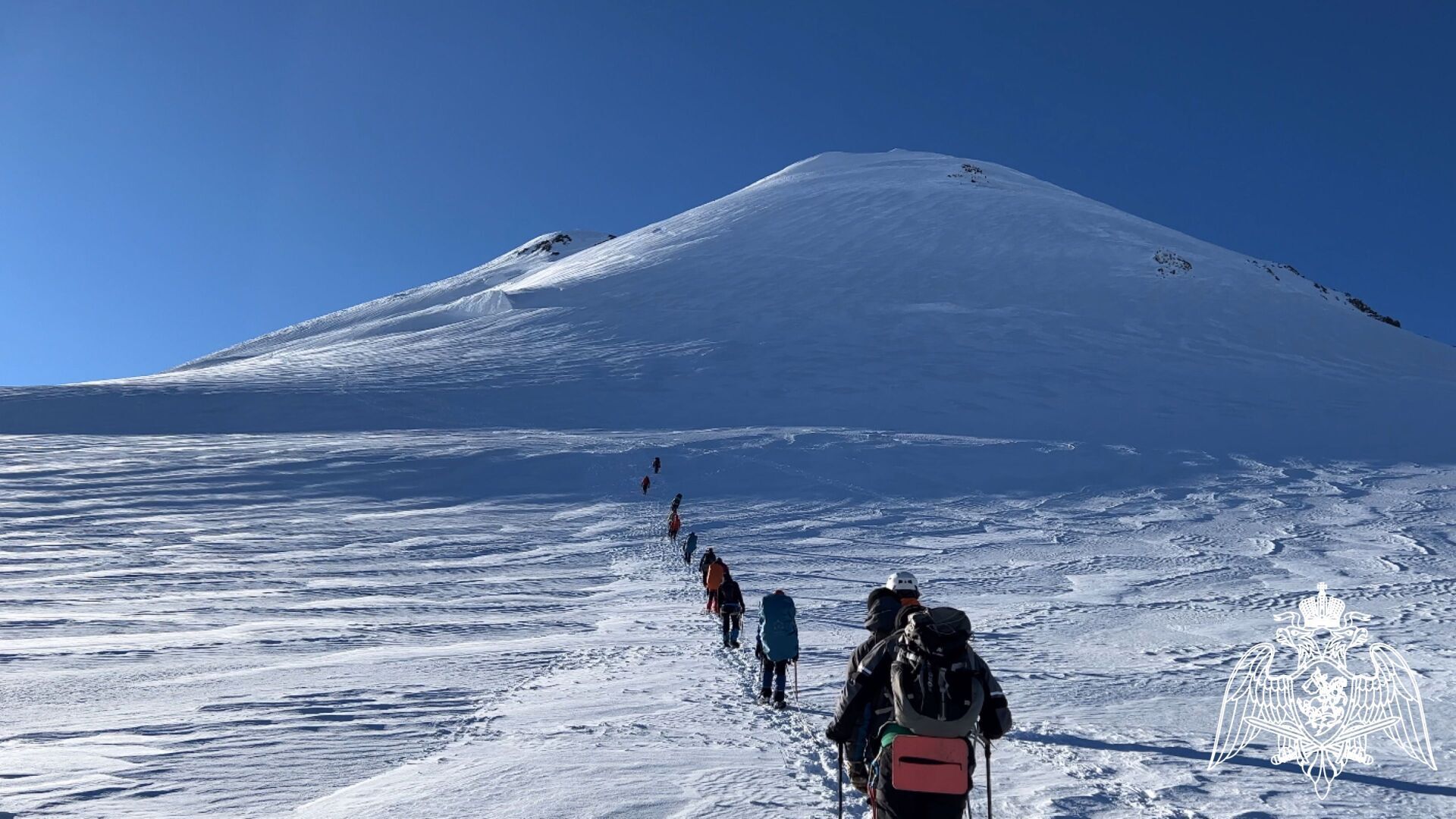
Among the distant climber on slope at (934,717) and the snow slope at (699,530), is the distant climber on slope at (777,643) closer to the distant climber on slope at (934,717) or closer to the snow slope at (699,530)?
the snow slope at (699,530)

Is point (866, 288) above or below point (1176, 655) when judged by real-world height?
above

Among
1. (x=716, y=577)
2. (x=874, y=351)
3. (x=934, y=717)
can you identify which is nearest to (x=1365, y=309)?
(x=874, y=351)

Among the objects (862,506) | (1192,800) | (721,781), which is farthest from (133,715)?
(862,506)

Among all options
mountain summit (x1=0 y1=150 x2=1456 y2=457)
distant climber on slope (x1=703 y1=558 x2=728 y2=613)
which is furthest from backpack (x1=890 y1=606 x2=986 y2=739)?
mountain summit (x1=0 y1=150 x2=1456 y2=457)

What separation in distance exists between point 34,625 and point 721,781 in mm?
9751

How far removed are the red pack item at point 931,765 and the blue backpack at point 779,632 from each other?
4.40 metres

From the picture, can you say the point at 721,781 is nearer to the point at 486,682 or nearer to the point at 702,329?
the point at 486,682

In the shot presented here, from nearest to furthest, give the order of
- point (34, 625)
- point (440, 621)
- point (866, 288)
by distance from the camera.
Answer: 1. point (34, 625)
2. point (440, 621)
3. point (866, 288)

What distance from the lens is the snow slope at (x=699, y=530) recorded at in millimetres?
6090

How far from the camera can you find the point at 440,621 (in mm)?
11711

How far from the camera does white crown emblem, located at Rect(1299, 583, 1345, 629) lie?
11.4 m

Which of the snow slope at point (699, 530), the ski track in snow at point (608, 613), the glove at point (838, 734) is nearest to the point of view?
the glove at point (838, 734)

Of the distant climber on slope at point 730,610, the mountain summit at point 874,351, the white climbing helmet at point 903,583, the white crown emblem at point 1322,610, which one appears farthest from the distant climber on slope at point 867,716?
the mountain summit at point 874,351

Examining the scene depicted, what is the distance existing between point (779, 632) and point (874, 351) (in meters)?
33.8
